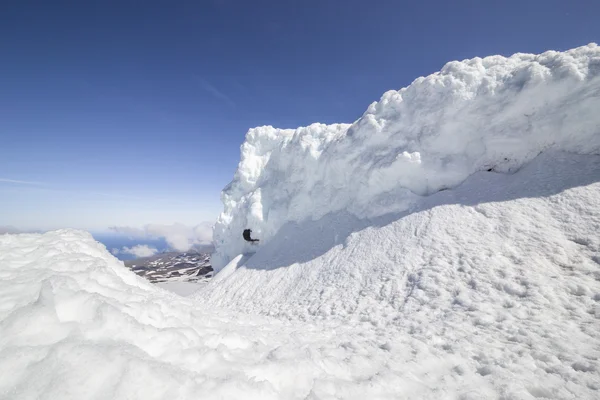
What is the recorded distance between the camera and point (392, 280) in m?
12.0

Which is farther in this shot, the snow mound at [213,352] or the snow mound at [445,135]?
the snow mound at [445,135]

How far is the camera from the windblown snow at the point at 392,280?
157 inches

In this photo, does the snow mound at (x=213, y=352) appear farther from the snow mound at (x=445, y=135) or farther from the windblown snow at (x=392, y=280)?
the snow mound at (x=445, y=135)

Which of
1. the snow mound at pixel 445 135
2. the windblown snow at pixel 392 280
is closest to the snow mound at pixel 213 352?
the windblown snow at pixel 392 280

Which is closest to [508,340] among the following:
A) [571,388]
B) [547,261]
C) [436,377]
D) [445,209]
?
[571,388]

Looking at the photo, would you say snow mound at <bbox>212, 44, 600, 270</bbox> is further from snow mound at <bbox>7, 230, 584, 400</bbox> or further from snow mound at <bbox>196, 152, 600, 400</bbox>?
snow mound at <bbox>7, 230, 584, 400</bbox>

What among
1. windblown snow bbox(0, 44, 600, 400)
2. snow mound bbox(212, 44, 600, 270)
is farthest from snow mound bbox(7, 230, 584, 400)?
snow mound bbox(212, 44, 600, 270)

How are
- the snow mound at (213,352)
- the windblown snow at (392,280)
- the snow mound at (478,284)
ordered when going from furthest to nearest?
the snow mound at (478,284)
the windblown snow at (392,280)
the snow mound at (213,352)

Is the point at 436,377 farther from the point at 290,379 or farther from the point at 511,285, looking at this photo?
the point at 511,285

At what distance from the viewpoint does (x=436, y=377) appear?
549 centimetres

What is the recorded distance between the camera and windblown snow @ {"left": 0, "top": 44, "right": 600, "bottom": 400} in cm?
399

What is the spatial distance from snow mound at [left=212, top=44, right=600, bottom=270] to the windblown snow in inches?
4.0

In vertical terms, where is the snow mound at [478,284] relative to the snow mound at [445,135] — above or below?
below

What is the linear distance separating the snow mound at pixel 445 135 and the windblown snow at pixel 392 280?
0.34ft
